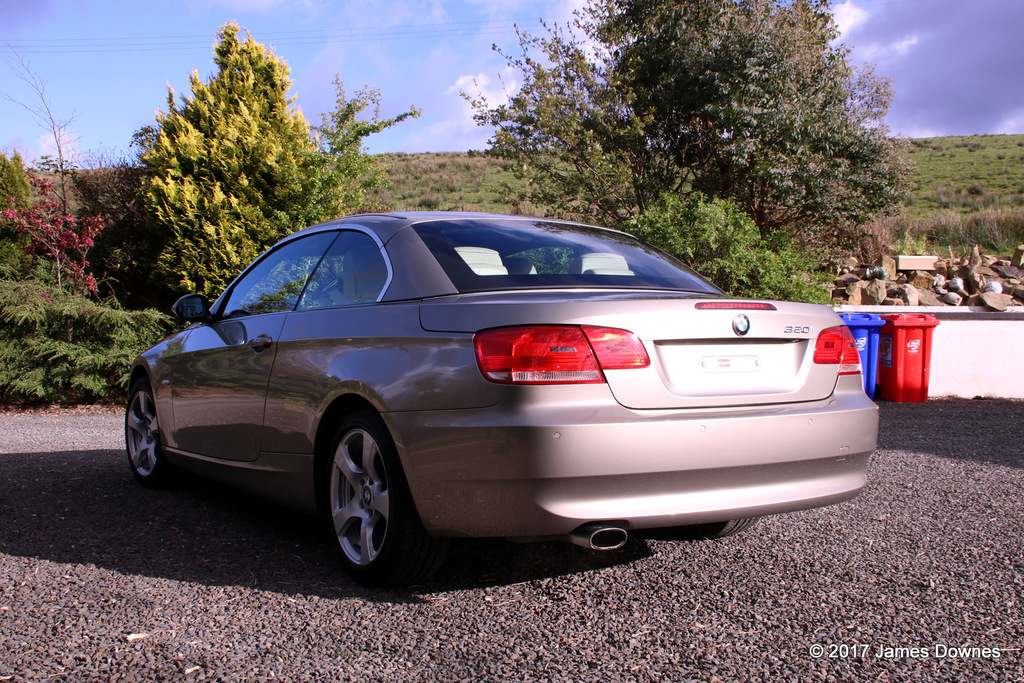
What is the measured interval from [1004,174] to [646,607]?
151 feet

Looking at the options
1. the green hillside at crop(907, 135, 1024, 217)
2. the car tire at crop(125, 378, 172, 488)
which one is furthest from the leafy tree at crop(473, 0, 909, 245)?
the green hillside at crop(907, 135, 1024, 217)

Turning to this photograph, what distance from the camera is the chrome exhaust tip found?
2.78 metres

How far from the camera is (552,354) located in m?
2.75

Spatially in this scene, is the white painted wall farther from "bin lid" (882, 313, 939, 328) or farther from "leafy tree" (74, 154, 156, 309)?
"leafy tree" (74, 154, 156, 309)

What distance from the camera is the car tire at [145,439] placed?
518 centimetres

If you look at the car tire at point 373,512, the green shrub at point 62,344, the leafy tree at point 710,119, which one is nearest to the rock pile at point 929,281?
the leafy tree at point 710,119

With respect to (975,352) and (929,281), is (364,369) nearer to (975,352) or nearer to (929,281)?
(975,352)

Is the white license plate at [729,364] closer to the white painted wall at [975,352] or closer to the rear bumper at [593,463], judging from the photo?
the rear bumper at [593,463]

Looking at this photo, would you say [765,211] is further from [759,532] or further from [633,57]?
[759,532]

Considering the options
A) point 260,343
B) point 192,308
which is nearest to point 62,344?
point 192,308

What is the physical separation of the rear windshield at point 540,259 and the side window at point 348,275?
245 mm

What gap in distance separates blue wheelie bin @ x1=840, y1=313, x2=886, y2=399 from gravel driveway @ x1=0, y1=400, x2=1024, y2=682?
17.3ft

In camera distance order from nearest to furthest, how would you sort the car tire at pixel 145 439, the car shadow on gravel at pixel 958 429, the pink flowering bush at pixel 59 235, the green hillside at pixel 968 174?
the car tire at pixel 145 439 < the car shadow on gravel at pixel 958 429 < the pink flowering bush at pixel 59 235 < the green hillside at pixel 968 174

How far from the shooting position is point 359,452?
3.41 m
